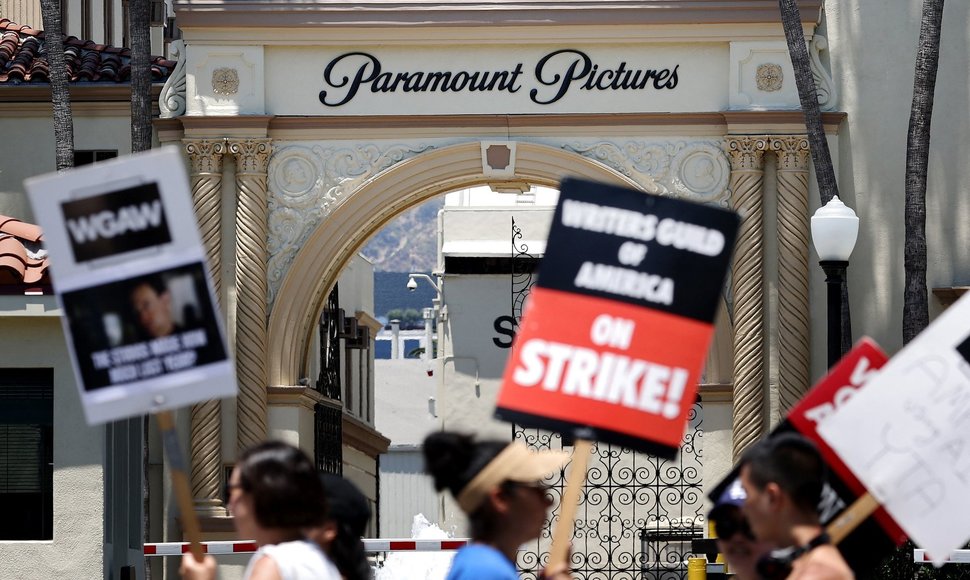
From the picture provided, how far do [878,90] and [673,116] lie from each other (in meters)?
2.15

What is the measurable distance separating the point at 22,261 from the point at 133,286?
416 inches

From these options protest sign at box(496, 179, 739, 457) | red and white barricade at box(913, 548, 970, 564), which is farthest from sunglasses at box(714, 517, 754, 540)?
red and white barricade at box(913, 548, 970, 564)

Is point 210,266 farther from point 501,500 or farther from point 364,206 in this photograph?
point 501,500

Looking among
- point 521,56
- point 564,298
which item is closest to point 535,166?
point 521,56

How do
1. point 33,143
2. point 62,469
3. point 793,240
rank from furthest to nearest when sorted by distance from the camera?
point 33,143, point 793,240, point 62,469

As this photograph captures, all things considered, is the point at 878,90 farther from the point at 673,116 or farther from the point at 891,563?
the point at 891,563

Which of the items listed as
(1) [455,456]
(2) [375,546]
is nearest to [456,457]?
(1) [455,456]

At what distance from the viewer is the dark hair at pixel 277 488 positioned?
5969 millimetres

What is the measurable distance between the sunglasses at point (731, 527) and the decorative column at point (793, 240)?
12485 mm

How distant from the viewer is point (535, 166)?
1894 cm

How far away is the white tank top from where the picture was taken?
5805mm

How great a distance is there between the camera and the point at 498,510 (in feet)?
19.5

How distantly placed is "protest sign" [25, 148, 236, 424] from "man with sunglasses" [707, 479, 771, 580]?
1.77m

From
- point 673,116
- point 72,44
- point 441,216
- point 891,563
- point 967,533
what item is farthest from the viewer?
point 441,216
